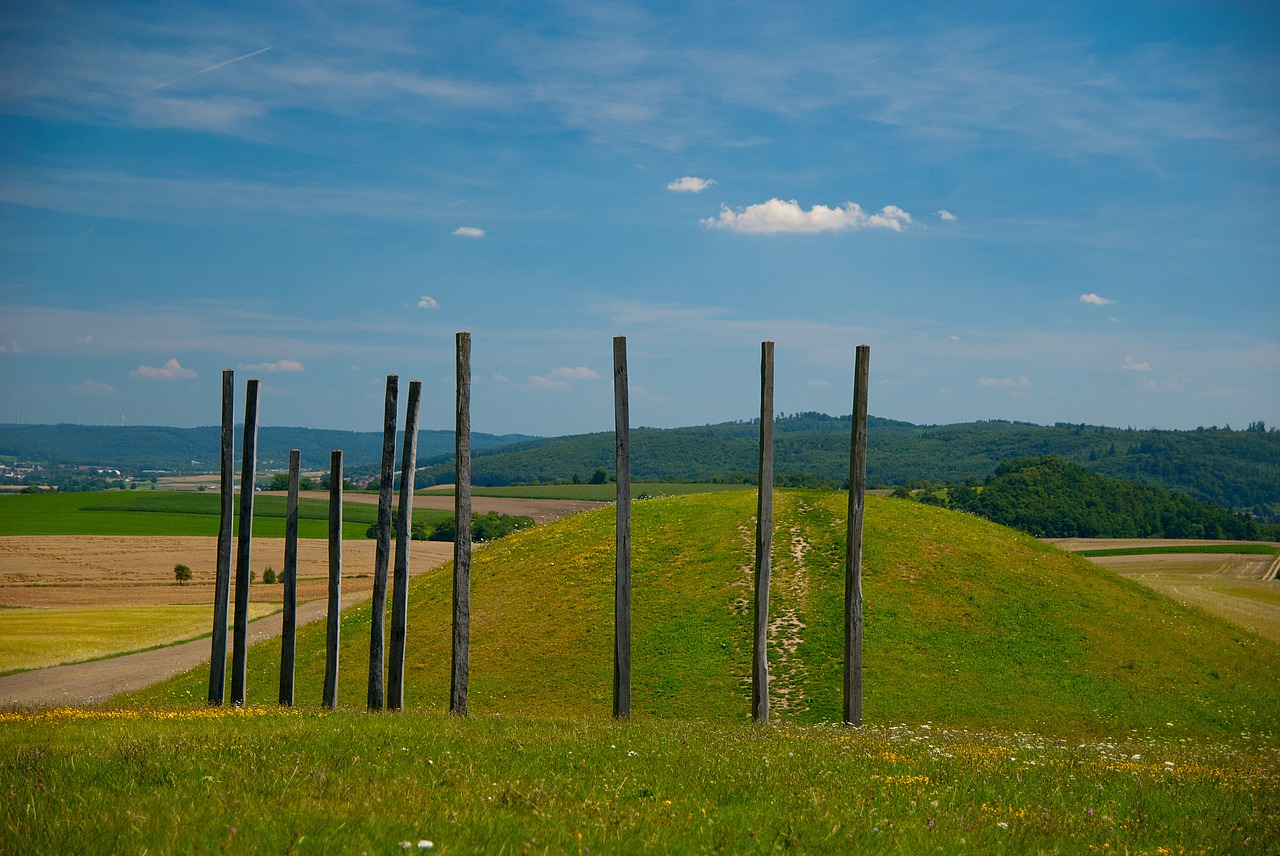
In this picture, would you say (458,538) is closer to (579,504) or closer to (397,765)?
(397,765)

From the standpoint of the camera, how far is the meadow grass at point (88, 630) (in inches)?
1583

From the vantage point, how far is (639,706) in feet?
82.3

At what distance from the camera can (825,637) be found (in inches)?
1112

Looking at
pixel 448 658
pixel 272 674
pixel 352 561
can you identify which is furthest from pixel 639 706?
pixel 352 561

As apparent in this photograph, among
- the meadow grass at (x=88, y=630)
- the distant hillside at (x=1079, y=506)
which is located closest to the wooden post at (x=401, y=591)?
the meadow grass at (x=88, y=630)

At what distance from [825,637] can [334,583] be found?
52.6 feet

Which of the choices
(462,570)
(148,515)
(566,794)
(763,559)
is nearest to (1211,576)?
(763,559)

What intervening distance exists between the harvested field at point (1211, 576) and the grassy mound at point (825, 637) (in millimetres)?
11335

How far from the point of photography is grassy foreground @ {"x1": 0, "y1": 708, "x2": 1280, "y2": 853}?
21.9 ft

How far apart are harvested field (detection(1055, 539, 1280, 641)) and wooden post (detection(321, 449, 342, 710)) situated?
37545 mm

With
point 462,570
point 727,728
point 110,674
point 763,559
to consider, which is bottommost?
point 110,674

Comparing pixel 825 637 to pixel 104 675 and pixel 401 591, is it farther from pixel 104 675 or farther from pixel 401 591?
pixel 104 675

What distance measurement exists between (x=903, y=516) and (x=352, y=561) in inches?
2806

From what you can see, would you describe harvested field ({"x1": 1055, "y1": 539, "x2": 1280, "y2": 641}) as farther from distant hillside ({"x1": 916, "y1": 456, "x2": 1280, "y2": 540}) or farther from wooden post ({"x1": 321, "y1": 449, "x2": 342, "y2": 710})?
wooden post ({"x1": 321, "y1": 449, "x2": 342, "y2": 710})
